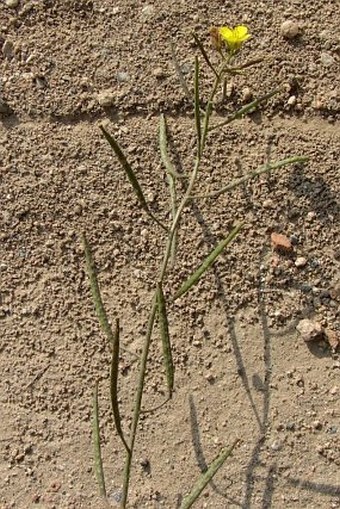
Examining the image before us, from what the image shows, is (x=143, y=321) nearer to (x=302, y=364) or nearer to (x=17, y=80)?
(x=302, y=364)

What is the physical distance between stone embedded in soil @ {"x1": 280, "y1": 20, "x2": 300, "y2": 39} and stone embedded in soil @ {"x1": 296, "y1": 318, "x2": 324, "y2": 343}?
0.60 m

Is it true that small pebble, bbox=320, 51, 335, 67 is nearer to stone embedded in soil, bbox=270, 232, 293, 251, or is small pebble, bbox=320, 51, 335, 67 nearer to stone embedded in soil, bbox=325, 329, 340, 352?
stone embedded in soil, bbox=270, 232, 293, 251

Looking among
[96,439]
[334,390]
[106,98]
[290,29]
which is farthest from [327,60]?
[96,439]

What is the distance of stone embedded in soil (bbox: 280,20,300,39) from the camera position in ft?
5.43

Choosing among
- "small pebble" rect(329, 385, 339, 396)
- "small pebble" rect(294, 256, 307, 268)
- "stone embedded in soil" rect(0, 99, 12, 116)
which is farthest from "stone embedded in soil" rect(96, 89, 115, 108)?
"small pebble" rect(329, 385, 339, 396)

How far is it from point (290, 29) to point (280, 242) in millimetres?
457

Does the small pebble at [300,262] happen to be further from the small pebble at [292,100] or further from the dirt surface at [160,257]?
the small pebble at [292,100]

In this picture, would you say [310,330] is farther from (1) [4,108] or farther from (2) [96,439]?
(1) [4,108]

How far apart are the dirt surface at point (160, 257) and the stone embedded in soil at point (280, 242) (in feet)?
0.03

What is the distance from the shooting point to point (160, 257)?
1654mm

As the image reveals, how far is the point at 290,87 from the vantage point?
5.41ft

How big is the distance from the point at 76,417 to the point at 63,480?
13 centimetres

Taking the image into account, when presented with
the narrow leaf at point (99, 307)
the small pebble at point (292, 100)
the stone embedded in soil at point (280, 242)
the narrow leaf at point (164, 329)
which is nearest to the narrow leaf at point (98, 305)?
the narrow leaf at point (99, 307)

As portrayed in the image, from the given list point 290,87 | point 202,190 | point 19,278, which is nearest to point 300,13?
point 290,87
